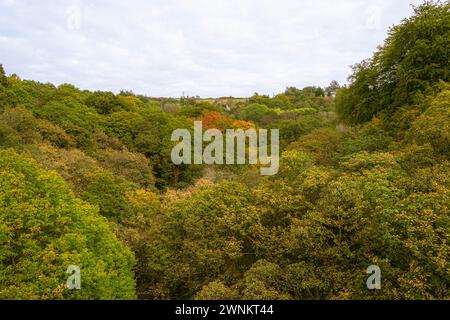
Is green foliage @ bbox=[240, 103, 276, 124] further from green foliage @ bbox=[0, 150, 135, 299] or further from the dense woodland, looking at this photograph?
green foliage @ bbox=[0, 150, 135, 299]

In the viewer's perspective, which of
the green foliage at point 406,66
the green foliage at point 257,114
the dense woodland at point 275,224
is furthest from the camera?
the green foliage at point 257,114

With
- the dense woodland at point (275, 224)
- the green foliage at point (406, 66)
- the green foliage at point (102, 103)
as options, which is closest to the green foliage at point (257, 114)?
the green foliage at point (102, 103)

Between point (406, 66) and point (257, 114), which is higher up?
point (257, 114)

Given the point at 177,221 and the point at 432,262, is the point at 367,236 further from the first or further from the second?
the point at 177,221

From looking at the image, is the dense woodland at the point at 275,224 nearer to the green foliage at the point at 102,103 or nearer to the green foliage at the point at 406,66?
the green foliage at the point at 406,66

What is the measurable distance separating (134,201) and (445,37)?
71.7 ft

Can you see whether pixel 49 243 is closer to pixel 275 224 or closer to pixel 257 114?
pixel 275 224

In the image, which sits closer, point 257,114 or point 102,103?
point 102,103

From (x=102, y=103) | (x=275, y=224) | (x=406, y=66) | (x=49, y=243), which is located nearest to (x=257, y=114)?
(x=102, y=103)

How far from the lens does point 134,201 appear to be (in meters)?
22.7

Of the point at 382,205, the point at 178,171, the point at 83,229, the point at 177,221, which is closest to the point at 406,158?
the point at 382,205

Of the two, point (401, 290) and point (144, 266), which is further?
point (144, 266)

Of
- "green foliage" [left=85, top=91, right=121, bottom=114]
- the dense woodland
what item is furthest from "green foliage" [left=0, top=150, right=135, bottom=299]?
"green foliage" [left=85, top=91, right=121, bottom=114]

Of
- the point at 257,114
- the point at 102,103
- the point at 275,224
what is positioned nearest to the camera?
the point at 275,224
